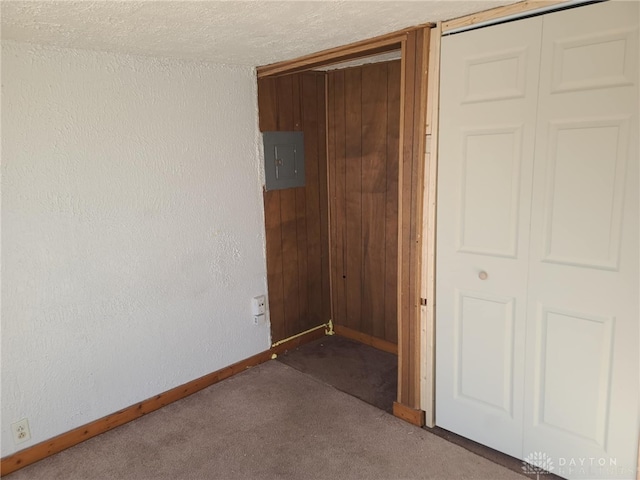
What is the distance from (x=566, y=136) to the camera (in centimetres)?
190

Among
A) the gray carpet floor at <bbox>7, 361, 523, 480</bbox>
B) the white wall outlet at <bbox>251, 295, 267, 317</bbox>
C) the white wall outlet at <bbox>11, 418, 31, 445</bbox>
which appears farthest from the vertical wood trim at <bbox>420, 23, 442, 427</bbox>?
the white wall outlet at <bbox>11, 418, 31, 445</bbox>

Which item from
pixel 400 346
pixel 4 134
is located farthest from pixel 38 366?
pixel 400 346

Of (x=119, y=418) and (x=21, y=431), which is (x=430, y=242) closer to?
(x=119, y=418)

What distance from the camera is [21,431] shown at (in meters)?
2.35

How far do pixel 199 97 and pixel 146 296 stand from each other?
4.04 ft

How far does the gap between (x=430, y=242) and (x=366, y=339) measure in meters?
1.55

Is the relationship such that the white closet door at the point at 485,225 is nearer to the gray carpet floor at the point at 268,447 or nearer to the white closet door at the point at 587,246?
the white closet door at the point at 587,246

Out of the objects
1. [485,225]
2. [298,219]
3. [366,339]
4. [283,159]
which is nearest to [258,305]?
[298,219]

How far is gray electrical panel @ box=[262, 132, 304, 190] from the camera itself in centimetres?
329

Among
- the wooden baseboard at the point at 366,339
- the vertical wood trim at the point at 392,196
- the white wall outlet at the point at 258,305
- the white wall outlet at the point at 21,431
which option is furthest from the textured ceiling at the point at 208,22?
the wooden baseboard at the point at 366,339

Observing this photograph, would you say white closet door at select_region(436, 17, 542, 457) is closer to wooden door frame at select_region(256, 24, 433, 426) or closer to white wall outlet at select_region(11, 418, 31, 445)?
wooden door frame at select_region(256, 24, 433, 426)

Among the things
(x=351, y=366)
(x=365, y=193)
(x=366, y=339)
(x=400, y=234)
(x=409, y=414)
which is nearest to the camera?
(x=400, y=234)

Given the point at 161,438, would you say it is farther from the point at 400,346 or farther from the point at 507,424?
the point at 507,424

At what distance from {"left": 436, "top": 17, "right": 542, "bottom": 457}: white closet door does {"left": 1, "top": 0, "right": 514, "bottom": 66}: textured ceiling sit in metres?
0.25
